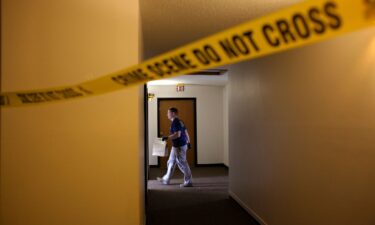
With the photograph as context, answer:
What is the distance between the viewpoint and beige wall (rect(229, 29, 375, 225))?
1.98 meters

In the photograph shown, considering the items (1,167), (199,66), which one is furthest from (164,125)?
(199,66)

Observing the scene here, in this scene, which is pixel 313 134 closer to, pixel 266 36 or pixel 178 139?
pixel 266 36

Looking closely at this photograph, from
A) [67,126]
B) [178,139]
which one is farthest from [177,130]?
[67,126]

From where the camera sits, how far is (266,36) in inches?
30.6

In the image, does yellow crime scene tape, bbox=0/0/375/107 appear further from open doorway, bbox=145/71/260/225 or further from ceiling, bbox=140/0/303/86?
open doorway, bbox=145/71/260/225

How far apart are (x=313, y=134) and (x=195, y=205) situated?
246 cm

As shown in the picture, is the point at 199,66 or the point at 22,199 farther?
the point at 22,199

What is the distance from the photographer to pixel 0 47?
1.91m

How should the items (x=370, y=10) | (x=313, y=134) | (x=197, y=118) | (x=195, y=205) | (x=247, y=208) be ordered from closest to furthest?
(x=370, y=10) < (x=313, y=134) < (x=247, y=208) < (x=195, y=205) < (x=197, y=118)

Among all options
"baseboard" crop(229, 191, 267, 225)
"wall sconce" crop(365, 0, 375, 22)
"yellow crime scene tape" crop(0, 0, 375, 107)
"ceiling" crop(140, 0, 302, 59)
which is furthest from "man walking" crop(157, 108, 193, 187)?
"wall sconce" crop(365, 0, 375, 22)

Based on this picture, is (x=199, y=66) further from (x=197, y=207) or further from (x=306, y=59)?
(x=197, y=207)

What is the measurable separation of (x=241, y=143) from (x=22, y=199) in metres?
3.12

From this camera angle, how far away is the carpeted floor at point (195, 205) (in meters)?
3.80

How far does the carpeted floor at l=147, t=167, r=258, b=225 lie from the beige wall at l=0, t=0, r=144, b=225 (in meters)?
1.96
